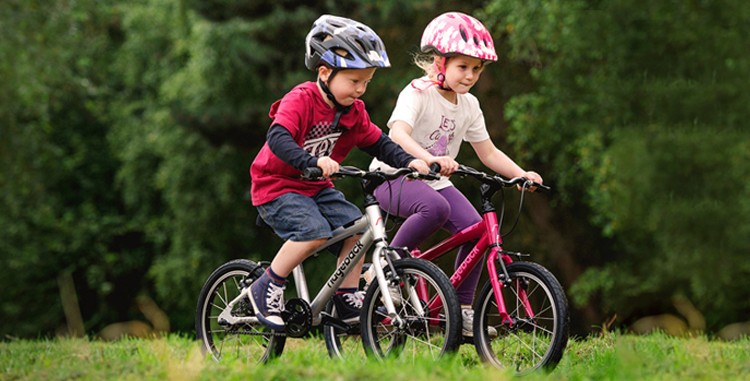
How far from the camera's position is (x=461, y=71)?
677 centimetres

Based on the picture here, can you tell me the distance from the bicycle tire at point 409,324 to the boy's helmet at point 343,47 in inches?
44.8

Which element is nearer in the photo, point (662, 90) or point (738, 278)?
point (662, 90)

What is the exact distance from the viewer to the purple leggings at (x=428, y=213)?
6645mm

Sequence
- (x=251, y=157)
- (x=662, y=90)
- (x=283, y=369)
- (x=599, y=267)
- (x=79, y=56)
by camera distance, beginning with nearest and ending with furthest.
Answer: (x=283, y=369)
(x=662, y=90)
(x=599, y=267)
(x=251, y=157)
(x=79, y=56)

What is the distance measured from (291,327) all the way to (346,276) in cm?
43

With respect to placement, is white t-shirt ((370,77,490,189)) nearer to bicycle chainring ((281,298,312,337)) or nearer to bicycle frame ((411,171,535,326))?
bicycle frame ((411,171,535,326))

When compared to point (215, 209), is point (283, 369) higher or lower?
higher

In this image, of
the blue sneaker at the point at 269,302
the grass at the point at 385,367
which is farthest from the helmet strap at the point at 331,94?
the grass at the point at 385,367

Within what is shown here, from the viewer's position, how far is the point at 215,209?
77.0 feet

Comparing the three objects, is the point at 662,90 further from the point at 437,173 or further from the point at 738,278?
the point at 437,173

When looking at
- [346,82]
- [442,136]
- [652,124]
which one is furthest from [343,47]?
[652,124]

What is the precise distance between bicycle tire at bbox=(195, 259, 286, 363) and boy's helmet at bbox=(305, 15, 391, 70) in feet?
4.40

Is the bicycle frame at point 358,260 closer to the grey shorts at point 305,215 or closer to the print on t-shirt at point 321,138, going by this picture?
the grey shorts at point 305,215

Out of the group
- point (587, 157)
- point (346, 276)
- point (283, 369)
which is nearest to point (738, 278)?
point (587, 157)
